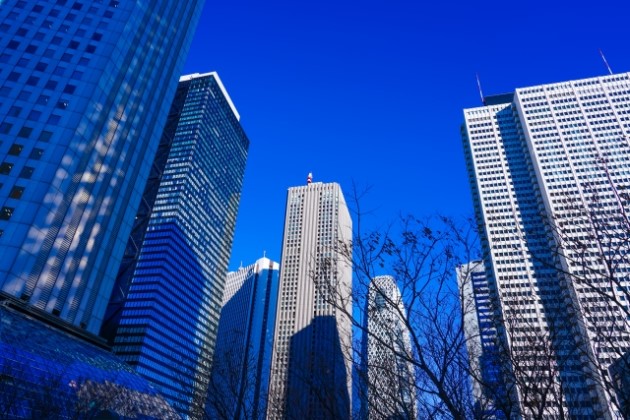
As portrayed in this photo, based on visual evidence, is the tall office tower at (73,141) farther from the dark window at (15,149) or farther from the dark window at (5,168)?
the dark window at (5,168)

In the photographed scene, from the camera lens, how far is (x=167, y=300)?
147m

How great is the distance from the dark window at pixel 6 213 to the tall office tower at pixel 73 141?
0.10 m

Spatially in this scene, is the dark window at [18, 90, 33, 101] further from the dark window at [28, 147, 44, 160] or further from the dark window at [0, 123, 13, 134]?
the dark window at [28, 147, 44, 160]

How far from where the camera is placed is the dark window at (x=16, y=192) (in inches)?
1734

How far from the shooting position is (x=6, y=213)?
4291 cm

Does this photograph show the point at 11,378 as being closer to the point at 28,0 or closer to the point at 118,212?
the point at 118,212

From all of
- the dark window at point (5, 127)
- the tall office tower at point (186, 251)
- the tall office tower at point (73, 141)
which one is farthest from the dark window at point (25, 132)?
the tall office tower at point (186, 251)

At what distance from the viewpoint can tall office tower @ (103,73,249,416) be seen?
13775cm

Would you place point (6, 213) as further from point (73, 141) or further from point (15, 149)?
point (73, 141)

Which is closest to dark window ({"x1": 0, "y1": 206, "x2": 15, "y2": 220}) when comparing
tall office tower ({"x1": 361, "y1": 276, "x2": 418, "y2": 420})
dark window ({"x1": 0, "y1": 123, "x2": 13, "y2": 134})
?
dark window ({"x1": 0, "y1": 123, "x2": 13, "y2": 134})

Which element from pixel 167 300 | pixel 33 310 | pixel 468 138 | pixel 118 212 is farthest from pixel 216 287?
pixel 33 310

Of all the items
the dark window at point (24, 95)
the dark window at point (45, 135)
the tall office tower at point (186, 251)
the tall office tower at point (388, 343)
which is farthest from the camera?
the tall office tower at point (186, 251)

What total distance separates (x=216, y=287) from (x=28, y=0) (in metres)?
138

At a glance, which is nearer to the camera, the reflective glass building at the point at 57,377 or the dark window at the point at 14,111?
the reflective glass building at the point at 57,377
